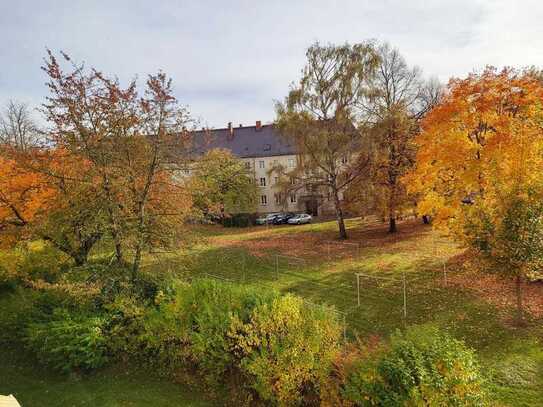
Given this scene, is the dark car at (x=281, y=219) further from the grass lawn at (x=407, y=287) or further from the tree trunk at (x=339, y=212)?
the tree trunk at (x=339, y=212)

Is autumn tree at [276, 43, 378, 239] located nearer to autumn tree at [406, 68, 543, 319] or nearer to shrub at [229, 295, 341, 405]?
autumn tree at [406, 68, 543, 319]

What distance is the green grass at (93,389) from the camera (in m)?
9.59

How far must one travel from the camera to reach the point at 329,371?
322 inches

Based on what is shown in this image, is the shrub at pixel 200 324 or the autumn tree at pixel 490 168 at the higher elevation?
the autumn tree at pixel 490 168

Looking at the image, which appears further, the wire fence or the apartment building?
the apartment building

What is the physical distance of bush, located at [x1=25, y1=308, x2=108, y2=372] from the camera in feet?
35.6

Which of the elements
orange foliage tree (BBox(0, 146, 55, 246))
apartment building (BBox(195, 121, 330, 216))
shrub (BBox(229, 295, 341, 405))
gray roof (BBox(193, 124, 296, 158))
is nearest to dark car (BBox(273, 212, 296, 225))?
apartment building (BBox(195, 121, 330, 216))

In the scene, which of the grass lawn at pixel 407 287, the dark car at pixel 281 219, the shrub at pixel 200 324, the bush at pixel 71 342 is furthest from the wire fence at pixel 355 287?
the dark car at pixel 281 219

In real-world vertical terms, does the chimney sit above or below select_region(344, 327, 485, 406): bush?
above

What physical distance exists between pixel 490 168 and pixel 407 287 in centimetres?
658

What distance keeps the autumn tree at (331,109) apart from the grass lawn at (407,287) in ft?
21.2

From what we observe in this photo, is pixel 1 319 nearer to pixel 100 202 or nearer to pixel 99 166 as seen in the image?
pixel 100 202

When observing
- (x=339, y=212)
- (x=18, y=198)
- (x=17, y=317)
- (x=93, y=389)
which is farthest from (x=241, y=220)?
(x=93, y=389)

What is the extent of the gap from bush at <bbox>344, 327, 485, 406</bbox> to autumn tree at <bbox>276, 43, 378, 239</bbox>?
20.7 metres
